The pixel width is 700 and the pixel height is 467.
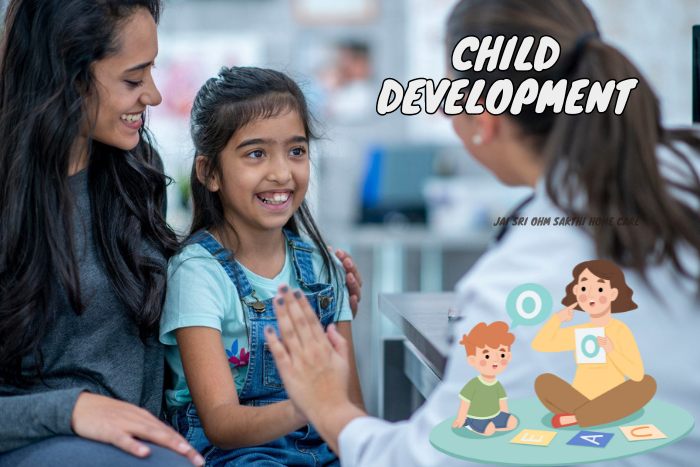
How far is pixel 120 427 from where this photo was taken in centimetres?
93

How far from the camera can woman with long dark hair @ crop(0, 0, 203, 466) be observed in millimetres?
1064

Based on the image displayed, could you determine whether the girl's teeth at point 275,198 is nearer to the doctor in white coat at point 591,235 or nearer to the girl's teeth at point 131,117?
the girl's teeth at point 131,117

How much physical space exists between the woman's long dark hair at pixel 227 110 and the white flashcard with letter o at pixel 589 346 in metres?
0.60

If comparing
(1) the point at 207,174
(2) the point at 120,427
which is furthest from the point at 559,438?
(1) the point at 207,174

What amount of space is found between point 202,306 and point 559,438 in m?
0.53

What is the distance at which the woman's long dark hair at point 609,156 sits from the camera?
2.52 ft

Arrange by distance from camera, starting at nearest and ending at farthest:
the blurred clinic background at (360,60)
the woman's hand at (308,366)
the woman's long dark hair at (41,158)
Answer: the woman's hand at (308,366), the woman's long dark hair at (41,158), the blurred clinic background at (360,60)

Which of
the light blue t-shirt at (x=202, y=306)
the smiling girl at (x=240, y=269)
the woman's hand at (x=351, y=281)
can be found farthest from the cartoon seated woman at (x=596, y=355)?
the woman's hand at (x=351, y=281)

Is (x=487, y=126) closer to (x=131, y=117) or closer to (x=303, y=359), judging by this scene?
(x=303, y=359)

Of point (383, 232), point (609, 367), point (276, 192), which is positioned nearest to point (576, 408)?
point (609, 367)

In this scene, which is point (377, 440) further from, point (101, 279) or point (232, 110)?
point (232, 110)

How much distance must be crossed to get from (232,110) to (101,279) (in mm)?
301

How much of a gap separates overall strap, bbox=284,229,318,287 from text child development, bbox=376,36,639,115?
50 cm

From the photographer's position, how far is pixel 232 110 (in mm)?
1257
